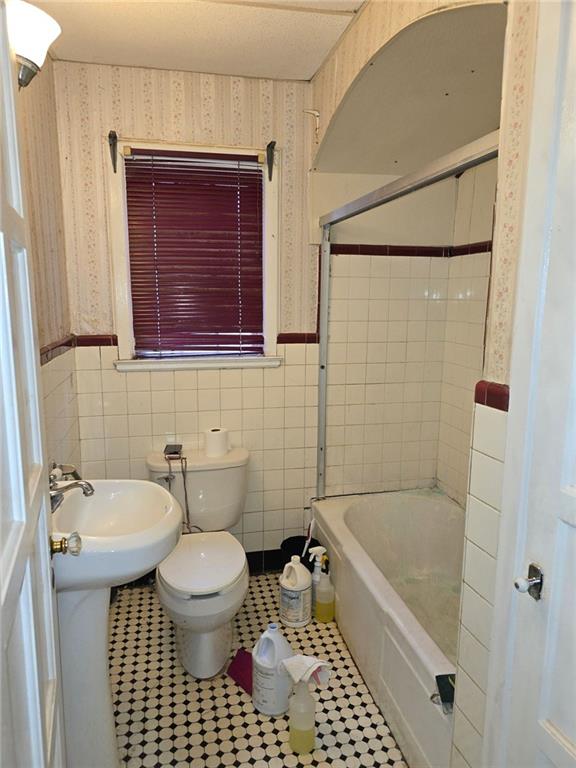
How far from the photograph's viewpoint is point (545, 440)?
96cm

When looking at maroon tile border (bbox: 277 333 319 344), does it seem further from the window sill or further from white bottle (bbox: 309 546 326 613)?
white bottle (bbox: 309 546 326 613)

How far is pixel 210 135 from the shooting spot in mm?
2291

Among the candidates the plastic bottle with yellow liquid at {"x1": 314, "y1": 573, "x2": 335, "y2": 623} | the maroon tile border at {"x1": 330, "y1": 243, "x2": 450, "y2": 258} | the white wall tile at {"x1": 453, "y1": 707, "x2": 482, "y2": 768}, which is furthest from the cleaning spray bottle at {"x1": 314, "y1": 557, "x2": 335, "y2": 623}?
the maroon tile border at {"x1": 330, "y1": 243, "x2": 450, "y2": 258}

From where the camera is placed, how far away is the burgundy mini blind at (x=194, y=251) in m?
2.31

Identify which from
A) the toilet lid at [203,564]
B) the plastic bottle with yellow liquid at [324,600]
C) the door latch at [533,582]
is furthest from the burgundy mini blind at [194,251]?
the door latch at [533,582]

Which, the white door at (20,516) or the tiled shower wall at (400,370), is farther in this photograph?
the tiled shower wall at (400,370)

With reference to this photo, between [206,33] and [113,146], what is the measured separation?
61 cm

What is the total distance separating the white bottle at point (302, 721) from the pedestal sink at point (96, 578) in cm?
55

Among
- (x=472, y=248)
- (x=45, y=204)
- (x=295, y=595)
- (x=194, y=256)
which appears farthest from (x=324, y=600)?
(x=45, y=204)

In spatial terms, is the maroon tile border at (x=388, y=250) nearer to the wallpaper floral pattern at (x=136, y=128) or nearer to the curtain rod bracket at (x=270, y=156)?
the wallpaper floral pattern at (x=136, y=128)

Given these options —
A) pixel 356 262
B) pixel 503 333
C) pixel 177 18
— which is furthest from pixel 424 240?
pixel 503 333

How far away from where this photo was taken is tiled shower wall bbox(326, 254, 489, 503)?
255 centimetres

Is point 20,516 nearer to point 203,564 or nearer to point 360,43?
point 203,564

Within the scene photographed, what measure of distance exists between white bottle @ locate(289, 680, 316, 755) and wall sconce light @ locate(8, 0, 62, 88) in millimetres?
1882
